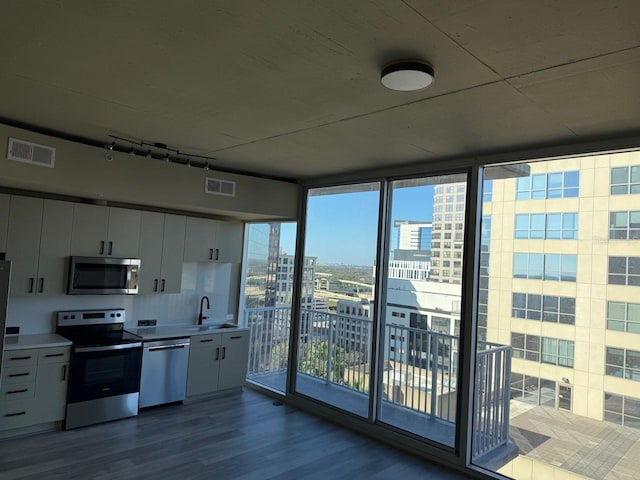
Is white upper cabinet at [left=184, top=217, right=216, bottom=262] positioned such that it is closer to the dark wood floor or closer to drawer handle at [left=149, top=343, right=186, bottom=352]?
drawer handle at [left=149, top=343, right=186, bottom=352]

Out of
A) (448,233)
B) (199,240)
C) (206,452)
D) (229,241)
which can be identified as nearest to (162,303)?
(199,240)

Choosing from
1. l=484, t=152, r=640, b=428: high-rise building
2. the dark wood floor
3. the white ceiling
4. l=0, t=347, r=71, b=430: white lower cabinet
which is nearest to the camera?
the white ceiling

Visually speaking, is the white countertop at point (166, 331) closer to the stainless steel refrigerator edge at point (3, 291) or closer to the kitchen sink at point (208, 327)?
the kitchen sink at point (208, 327)

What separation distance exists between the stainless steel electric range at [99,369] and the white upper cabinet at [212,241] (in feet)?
3.99

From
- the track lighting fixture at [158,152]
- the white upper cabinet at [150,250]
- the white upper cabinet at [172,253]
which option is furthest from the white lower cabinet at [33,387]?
the track lighting fixture at [158,152]

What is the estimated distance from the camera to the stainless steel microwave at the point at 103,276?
4379 mm

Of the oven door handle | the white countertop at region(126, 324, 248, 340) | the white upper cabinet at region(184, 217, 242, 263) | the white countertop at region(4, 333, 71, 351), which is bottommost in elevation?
the oven door handle

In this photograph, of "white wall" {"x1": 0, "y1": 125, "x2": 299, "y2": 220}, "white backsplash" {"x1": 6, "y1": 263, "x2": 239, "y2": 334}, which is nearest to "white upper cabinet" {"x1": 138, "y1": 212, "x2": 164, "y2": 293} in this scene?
"white backsplash" {"x1": 6, "y1": 263, "x2": 239, "y2": 334}

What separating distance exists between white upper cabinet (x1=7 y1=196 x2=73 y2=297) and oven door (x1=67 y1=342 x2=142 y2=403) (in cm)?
74

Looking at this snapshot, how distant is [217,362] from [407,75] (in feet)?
13.9

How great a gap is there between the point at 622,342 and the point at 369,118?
95.8 inches

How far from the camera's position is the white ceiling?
5.66 ft

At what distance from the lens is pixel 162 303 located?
5.32 metres

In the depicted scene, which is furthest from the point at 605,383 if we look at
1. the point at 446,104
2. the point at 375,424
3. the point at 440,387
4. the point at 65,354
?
the point at 65,354
